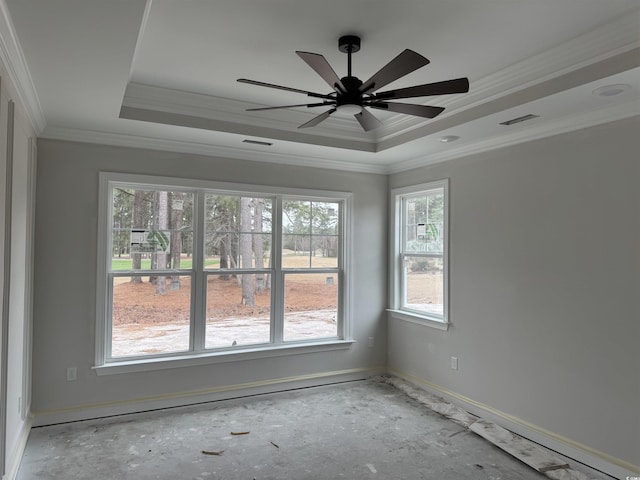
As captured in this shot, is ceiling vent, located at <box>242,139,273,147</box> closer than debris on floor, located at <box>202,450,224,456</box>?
No

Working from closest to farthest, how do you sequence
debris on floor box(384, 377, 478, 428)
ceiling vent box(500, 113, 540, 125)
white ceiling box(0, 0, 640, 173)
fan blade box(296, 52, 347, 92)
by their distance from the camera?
fan blade box(296, 52, 347, 92) → white ceiling box(0, 0, 640, 173) → ceiling vent box(500, 113, 540, 125) → debris on floor box(384, 377, 478, 428)

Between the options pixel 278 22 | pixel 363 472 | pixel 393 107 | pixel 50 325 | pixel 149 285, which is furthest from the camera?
pixel 149 285

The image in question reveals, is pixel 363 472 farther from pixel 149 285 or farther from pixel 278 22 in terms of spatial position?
pixel 278 22

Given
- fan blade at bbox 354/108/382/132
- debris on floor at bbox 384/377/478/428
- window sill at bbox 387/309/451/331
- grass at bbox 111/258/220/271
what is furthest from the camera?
window sill at bbox 387/309/451/331

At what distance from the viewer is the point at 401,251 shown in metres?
5.12

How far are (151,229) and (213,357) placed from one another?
1.39 meters

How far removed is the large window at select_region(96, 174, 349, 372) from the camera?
4004 millimetres

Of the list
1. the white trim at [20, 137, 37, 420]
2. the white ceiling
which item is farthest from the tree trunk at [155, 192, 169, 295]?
the white trim at [20, 137, 37, 420]

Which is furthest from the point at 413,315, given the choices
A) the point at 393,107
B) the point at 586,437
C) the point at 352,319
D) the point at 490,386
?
the point at 393,107

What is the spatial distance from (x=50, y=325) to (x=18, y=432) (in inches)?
36.6

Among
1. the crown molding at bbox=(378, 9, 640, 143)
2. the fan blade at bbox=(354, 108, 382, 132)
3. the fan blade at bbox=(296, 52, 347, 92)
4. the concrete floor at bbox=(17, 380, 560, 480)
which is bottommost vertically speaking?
the concrete floor at bbox=(17, 380, 560, 480)

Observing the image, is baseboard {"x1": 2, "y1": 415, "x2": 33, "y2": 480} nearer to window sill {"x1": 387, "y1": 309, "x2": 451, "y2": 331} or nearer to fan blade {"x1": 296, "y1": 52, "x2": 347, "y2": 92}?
fan blade {"x1": 296, "y1": 52, "x2": 347, "y2": 92}

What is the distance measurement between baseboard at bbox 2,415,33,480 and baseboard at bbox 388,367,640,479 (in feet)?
11.7

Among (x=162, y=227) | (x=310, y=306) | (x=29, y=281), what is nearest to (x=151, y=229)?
(x=162, y=227)
